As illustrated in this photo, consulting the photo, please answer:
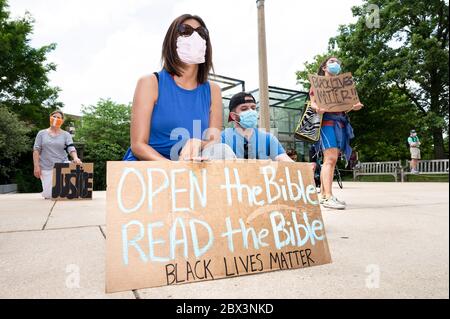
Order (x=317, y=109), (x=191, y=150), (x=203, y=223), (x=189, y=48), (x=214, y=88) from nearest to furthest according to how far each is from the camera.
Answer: (x=203, y=223)
(x=191, y=150)
(x=189, y=48)
(x=214, y=88)
(x=317, y=109)

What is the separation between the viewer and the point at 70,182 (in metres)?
5.95

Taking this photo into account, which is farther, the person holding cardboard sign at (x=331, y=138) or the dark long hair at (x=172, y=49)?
the person holding cardboard sign at (x=331, y=138)

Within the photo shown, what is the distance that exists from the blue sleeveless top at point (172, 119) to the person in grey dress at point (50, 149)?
4.52 meters

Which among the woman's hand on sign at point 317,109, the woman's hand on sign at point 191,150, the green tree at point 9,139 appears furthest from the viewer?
the green tree at point 9,139

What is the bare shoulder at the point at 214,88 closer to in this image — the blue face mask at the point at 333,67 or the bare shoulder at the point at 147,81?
the bare shoulder at the point at 147,81

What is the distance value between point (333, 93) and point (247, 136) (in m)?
1.65

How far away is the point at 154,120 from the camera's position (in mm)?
1970

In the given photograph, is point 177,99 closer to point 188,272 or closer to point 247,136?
point 247,136

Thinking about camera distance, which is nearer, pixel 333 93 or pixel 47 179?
pixel 333 93

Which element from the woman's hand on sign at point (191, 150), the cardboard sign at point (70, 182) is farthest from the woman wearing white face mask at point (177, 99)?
the cardboard sign at point (70, 182)

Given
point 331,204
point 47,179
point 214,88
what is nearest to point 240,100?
point 214,88

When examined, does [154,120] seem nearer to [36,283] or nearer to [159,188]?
[159,188]

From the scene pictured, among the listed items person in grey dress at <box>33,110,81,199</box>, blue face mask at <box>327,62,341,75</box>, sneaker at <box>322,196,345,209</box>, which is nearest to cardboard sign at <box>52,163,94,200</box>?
person in grey dress at <box>33,110,81,199</box>

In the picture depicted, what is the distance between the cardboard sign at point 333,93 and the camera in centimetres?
378
